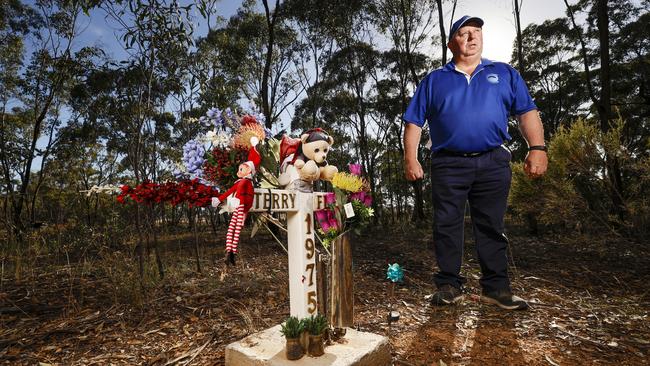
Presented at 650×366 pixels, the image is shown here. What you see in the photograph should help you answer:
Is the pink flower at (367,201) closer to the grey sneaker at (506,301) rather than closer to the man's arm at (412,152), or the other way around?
the man's arm at (412,152)

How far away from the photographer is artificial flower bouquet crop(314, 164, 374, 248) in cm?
189

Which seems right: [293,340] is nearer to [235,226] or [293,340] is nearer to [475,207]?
[235,226]

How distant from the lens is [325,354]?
5.38ft

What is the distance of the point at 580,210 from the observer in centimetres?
490

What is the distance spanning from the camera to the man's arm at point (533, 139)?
2.24 metres

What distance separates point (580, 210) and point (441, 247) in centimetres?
376

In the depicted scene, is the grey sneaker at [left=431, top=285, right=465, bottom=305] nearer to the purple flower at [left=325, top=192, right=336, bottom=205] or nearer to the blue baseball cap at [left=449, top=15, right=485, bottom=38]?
the purple flower at [left=325, top=192, right=336, bottom=205]

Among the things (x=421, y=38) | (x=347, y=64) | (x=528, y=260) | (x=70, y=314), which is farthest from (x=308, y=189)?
(x=347, y=64)

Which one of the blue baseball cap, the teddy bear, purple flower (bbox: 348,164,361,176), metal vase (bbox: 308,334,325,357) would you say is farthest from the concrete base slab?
the blue baseball cap

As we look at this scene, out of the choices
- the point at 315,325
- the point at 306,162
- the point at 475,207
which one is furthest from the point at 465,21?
the point at 315,325

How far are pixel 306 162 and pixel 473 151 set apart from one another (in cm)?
110

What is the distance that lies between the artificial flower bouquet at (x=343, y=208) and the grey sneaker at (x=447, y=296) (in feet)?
2.59

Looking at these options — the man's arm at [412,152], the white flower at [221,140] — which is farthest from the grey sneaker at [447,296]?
the white flower at [221,140]

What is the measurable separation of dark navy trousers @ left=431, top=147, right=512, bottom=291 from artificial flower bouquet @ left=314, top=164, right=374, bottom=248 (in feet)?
2.02
